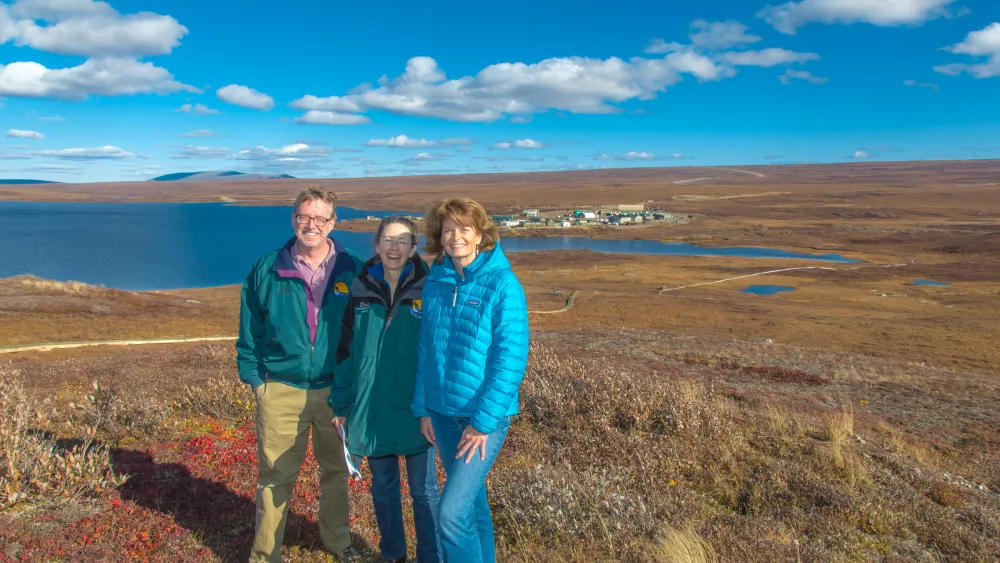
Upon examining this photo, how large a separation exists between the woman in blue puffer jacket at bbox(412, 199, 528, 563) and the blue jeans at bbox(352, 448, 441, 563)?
36cm

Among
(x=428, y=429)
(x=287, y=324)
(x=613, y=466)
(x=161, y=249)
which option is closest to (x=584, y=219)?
(x=161, y=249)

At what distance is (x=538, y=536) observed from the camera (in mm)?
4379

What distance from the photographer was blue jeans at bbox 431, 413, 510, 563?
3.21 metres

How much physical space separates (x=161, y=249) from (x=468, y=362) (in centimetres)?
8960

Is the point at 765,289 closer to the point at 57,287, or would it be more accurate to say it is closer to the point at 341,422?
the point at 57,287

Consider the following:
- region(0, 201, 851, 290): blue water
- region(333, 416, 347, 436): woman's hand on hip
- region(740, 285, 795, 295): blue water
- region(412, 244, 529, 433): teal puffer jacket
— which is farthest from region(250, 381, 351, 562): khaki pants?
region(0, 201, 851, 290): blue water

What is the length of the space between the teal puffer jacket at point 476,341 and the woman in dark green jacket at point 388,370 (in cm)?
24

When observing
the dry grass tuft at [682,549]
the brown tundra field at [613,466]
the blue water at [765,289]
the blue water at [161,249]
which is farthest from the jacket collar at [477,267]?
the blue water at [161,249]

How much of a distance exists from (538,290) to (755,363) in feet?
98.4

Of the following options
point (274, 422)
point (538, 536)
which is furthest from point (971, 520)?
point (274, 422)

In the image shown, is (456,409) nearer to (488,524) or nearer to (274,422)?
(488,524)

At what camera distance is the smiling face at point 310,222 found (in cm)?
379

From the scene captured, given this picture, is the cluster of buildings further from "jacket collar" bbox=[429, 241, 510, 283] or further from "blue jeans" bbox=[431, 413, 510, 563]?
"blue jeans" bbox=[431, 413, 510, 563]

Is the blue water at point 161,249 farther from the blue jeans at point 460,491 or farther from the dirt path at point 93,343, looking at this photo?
the blue jeans at point 460,491
